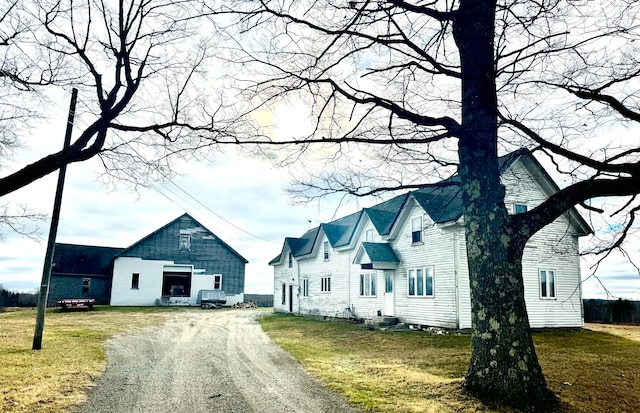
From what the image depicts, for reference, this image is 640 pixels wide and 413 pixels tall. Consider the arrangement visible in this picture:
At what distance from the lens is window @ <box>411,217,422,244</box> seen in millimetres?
21767

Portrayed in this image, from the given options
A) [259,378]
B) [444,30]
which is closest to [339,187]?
[444,30]

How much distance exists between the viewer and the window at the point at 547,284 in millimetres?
20609

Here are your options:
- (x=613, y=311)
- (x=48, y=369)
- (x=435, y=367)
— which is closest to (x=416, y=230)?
(x=435, y=367)

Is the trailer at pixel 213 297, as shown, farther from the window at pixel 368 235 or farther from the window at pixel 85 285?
the window at pixel 368 235

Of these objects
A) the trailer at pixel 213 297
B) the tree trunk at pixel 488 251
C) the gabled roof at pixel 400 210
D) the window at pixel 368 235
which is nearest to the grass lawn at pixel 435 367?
the tree trunk at pixel 488 251

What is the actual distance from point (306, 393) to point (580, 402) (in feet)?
15.8

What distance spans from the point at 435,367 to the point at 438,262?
978 cm

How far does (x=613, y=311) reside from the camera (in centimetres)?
3011

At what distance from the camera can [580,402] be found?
7.51 meters

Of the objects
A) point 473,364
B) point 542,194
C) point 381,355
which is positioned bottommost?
point 381,355

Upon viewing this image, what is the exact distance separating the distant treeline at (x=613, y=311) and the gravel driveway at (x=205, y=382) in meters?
27.2

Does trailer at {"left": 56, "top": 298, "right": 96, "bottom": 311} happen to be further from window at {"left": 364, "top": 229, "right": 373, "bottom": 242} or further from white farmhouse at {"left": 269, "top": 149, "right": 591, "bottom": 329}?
window at {"left": 364, "top": 229, "right": 373, "bottom": 242}

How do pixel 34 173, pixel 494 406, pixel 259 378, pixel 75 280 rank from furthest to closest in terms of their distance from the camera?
1. pixel 75 280
2. pixel 259 378
3. pixel 34 173
4. pixel 494 406

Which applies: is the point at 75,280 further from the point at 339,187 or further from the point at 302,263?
the point at 339,187
